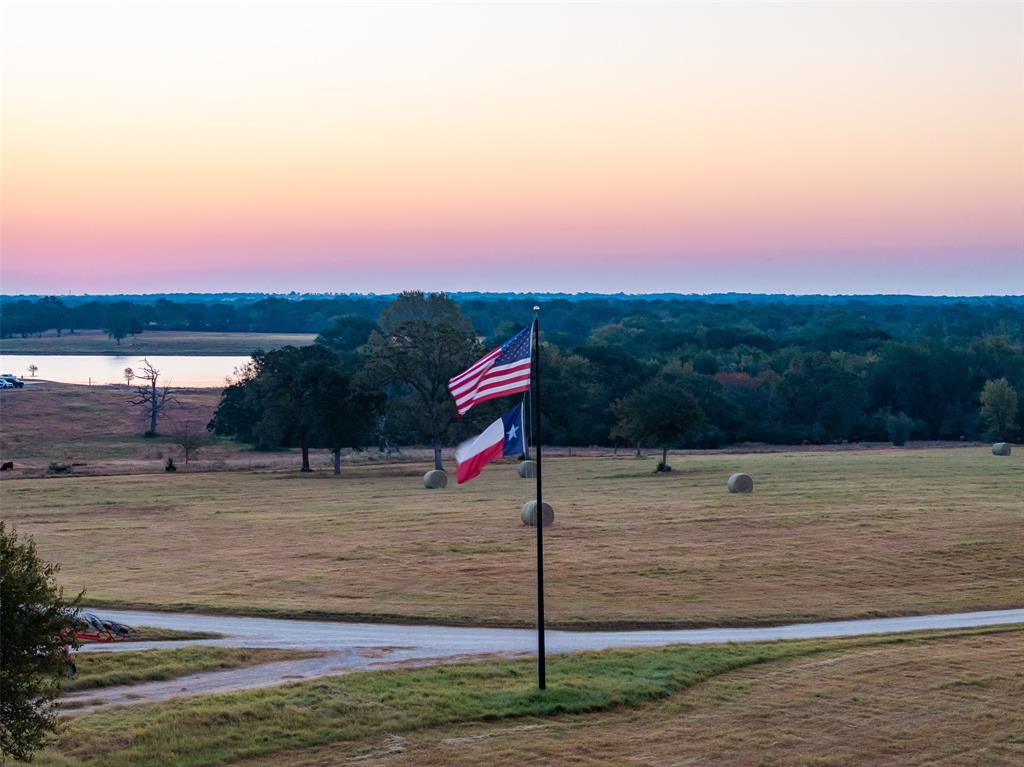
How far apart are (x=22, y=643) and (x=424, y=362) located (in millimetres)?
58901

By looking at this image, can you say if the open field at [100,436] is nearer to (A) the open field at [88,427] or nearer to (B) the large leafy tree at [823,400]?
(A) the open field at [88,427]

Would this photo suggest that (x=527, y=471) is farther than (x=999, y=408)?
No

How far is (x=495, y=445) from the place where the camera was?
24188 millimetres

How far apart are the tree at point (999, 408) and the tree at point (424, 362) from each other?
46.7 metres

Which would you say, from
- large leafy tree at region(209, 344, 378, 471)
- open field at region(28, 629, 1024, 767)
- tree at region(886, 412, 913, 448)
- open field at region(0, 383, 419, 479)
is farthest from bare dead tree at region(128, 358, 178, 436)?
open field at region(28, 629, 1024, 767)

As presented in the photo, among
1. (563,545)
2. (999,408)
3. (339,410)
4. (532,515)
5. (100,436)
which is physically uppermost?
(339,410)

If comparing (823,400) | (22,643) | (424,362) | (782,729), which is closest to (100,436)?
(424,362)

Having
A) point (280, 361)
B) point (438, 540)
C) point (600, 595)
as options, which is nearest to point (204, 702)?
point (600, 595)

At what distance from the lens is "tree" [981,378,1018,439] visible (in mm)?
100438

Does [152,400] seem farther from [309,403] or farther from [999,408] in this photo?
[999,408]

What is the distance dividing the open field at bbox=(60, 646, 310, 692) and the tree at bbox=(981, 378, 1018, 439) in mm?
84589

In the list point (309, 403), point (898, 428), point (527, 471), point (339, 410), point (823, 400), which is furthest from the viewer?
point (898, 428)

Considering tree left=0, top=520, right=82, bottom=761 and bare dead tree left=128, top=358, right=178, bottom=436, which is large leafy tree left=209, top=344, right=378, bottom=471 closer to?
bare dead tree left=128, top=358, right=178, bottom=436

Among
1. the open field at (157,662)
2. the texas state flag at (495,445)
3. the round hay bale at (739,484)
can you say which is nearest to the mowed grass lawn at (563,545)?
the round hay bale at (739,484)
